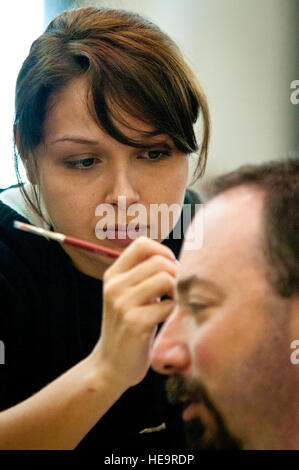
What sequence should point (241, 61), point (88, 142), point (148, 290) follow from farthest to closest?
1. point (241, 61)
2. point (88, 142)
3. point (148, 290)

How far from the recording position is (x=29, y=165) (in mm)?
599

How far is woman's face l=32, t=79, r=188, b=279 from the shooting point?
0.54 metres

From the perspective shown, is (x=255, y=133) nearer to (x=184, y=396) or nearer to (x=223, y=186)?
(x=223, y=186)

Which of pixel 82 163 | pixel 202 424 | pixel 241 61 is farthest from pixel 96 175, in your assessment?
pixel 241 61

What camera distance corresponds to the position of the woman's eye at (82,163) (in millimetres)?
544

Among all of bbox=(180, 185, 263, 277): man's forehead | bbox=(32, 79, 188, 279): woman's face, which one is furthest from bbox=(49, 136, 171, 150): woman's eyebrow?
bbox=(180, 185, 263, 277): man's forehead

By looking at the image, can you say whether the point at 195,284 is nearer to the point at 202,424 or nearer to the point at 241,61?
the point at 202,424

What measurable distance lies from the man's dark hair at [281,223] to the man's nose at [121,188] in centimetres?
12

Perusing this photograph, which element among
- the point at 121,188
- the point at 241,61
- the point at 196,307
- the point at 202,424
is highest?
the point at 241,61

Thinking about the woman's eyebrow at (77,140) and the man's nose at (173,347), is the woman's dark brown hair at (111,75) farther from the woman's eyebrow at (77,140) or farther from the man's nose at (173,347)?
the man's nose at (173,347)

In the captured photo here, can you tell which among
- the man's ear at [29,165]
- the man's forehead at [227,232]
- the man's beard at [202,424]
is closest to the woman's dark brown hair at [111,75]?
the man's ear at [29,165]

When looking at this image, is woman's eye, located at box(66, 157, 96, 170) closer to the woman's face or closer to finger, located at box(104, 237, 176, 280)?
the woman's face

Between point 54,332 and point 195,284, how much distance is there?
19 cm

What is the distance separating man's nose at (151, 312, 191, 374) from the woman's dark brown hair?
0.19 meters
